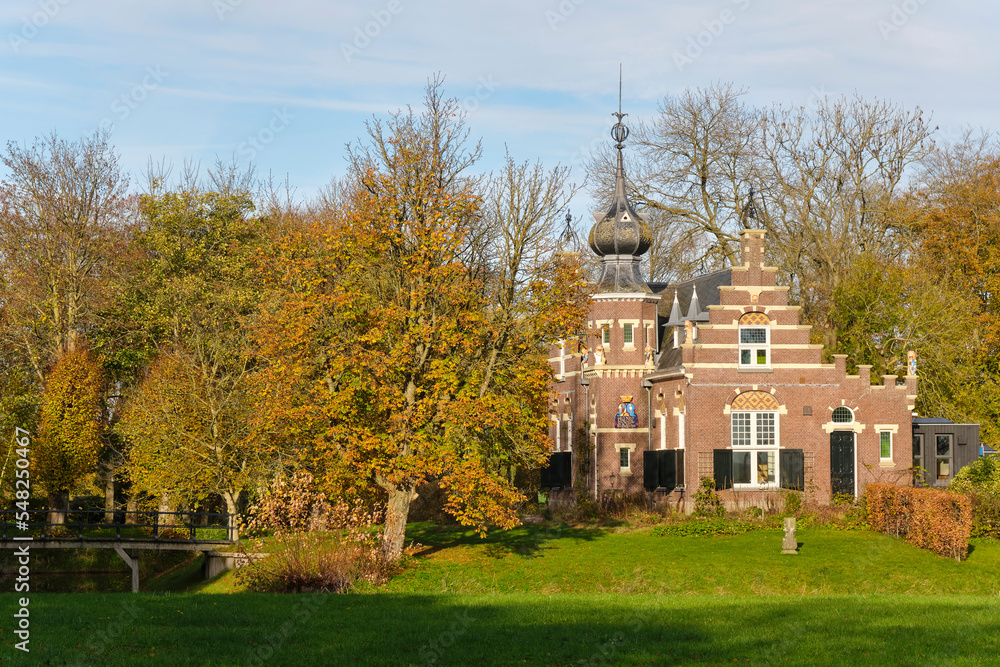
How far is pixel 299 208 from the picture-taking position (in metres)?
46.2

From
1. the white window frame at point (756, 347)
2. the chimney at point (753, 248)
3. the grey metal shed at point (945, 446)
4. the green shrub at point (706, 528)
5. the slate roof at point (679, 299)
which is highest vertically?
the chimney at point (753, 248)

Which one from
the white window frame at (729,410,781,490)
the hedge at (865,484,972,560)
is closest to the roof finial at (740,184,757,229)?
the white window frame at (729,410,781,490)

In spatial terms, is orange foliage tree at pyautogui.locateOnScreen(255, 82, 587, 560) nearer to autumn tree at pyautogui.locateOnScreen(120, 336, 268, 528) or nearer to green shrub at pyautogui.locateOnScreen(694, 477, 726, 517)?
autumn tree at pyautogui.locateOnScreen(120, 336, 268, 528)

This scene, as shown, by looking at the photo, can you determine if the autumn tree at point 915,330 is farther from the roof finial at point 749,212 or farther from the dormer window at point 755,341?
the dormer window at point 755,341

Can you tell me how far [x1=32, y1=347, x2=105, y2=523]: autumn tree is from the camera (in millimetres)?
34344

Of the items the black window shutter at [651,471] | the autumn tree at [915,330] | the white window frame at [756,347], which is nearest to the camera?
the white window frame at [756,347]

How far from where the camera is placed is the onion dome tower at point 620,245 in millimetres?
38531

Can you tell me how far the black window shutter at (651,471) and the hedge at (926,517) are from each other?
7.37 metres

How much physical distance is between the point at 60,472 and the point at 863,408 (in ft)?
88.7

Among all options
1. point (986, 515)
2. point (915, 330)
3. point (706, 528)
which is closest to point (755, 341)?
point (706, 528)

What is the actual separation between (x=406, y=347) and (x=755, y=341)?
1548cm

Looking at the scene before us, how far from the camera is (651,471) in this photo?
35.1 meters

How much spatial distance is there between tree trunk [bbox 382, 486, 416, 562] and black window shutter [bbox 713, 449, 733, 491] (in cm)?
1220

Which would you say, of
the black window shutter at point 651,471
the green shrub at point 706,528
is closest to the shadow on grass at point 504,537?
the green shrub at point 706,528
